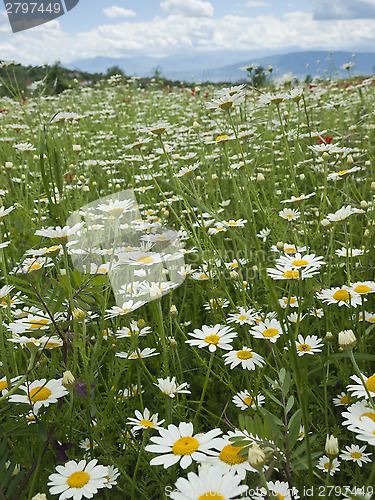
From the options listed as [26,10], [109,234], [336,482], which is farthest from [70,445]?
[26,10]

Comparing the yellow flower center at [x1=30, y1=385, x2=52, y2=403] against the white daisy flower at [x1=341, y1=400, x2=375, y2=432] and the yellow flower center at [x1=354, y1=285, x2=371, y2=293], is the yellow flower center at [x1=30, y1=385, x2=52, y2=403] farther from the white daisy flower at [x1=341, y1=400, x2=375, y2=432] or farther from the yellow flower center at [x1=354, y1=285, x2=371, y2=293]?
the yellow flower center at [x1=354, y1=285, x2=371, y2=293]

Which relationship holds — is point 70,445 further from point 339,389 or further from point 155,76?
point 155,76

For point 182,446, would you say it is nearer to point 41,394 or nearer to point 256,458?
point 256,458

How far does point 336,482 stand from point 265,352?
465 mm

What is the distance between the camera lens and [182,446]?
69 centimetres

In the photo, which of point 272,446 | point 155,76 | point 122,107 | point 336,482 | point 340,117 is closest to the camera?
point 272,446

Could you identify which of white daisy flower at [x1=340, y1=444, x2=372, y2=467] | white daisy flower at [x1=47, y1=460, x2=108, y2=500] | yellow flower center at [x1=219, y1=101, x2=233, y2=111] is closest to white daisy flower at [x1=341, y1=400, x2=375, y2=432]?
white daisy flower at [x1=340, y1=444, x2=372, y2=467]

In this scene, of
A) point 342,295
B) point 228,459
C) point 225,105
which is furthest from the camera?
point 225,105

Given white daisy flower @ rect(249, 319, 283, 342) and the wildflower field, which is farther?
white daisy flower @ rect(249, 319, 283, 342)

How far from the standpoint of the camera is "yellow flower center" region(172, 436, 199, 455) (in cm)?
68

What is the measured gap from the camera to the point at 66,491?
2.35 feet

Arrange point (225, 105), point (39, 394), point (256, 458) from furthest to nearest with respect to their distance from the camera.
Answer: point (225, 105)
point (39, 394)
point (256, 458)

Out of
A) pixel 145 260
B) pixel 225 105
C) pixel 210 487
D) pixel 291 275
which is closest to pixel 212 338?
pixel 291 275

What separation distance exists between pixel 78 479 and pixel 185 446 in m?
0.21
